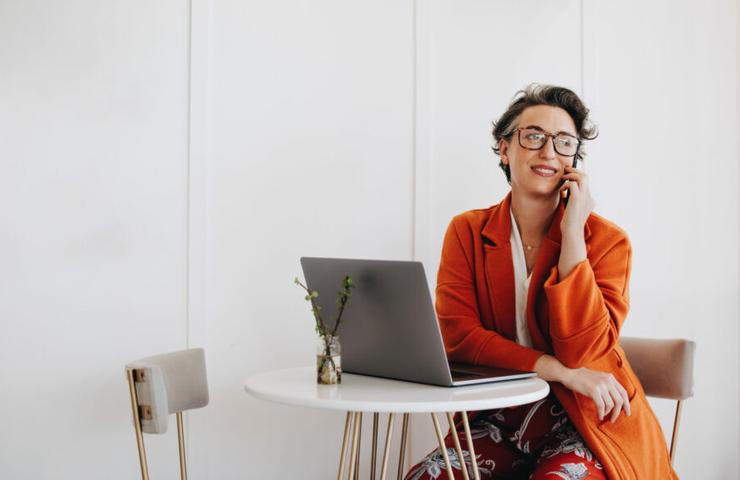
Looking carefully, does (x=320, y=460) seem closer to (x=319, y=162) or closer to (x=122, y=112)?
(x=319, y=162)

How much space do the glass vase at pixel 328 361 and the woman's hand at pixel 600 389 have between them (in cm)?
60

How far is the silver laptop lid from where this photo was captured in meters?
1.67

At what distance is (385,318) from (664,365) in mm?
1113

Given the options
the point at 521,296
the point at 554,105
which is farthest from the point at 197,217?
the point at 554,105

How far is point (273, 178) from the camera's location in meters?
2.70

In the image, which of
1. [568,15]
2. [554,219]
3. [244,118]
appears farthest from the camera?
[568,15]

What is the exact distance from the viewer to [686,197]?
3184 mm

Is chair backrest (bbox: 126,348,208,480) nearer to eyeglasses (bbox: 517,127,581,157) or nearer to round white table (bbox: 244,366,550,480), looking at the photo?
round white table (bbox: 244,366,550,480)

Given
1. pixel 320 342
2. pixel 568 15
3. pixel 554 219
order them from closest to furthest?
pixel 320 342
pixel 554 219
pixel 568 15

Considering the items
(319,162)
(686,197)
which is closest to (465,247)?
(319,162)

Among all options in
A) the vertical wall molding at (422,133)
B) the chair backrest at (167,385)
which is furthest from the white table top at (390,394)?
the vertical wall molding at (422,133)

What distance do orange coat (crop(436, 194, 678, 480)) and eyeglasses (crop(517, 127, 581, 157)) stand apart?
0.55 feet

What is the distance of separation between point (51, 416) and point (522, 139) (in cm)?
174

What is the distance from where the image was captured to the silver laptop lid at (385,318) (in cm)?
167
